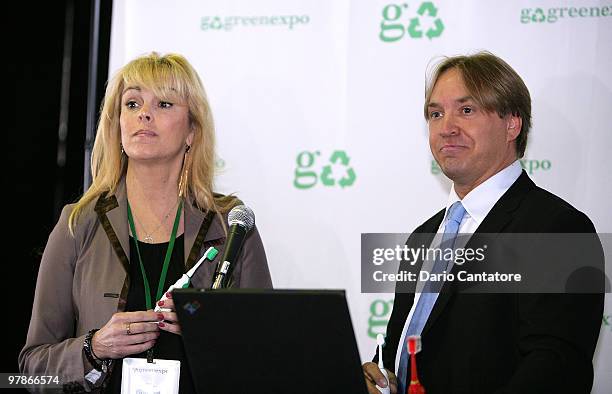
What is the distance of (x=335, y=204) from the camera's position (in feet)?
12.3

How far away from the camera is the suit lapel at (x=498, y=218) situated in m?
2.64

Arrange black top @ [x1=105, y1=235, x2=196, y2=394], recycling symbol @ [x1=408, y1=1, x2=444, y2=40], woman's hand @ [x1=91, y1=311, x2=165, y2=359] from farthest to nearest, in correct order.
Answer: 1. recycling symbol @ [x1=408, y1=1, x2=444, y2=40]
2. black top @ [x1=105, y1=235, x2=196, y2=394]
3. woman's hand @ [x1=91, y1=311, x2=165, y2=359]

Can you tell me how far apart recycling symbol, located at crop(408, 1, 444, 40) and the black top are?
1.52 m

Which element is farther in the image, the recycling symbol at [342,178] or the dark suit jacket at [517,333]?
the recycling symbol at [342,178]

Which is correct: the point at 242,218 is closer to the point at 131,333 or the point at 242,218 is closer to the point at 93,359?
the point at 131,333


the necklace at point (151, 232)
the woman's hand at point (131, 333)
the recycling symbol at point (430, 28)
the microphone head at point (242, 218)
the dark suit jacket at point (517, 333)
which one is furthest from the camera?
the recycling symbol at point (430, 28)

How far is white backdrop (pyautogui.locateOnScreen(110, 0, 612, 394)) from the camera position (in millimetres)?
3492

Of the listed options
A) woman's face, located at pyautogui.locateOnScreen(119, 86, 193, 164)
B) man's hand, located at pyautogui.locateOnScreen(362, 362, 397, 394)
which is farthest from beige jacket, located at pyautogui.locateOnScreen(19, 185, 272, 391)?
man's hand, located at pyautogui.locateOnScreen(362, 362, 397, 394)

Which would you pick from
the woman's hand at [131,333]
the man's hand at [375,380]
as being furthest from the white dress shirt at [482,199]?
the woman's hand at [131,333]

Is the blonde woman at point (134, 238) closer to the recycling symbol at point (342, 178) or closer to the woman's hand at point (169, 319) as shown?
the woman's hand at point (169, 319)

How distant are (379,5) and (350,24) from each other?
16cm

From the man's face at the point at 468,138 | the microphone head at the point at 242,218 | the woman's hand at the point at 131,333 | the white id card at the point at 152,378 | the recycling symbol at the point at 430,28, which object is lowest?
the white id card at the point at 152,378

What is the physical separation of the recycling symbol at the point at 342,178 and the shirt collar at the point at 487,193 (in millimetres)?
974

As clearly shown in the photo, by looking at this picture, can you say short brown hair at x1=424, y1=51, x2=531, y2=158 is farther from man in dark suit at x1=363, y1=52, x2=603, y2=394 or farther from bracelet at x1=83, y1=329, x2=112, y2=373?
bracelet at x1=83, y1=329, x2=112, y2=373
